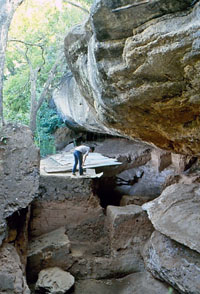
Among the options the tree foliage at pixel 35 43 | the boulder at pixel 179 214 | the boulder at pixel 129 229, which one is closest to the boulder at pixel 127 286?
the boulder at pixel 129 229

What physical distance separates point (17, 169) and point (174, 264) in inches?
119

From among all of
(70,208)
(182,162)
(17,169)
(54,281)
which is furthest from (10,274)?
(182,162)

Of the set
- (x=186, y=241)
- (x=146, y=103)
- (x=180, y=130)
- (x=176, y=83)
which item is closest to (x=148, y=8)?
(x=176, y=83)

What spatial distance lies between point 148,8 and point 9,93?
8.55 m

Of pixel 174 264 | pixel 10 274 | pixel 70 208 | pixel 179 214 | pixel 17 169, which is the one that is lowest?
pixel 174 264

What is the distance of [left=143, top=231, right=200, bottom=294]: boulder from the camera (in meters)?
3.97

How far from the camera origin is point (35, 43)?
8.97m

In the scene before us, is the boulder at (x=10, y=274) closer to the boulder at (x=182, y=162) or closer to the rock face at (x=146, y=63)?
the rock face at (x=146, y=63)

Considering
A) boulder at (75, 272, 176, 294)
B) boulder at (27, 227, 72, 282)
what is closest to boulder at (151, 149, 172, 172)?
boulder at (75, 272, 176, 294)

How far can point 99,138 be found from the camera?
11.3 metres

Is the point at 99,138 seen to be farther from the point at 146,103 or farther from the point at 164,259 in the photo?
the point at 146,103

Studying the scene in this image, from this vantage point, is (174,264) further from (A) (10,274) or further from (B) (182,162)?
(B) (182,162)

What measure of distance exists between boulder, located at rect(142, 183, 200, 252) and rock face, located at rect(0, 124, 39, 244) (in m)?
2.24

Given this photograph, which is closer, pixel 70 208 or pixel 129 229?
pixel 129 229
